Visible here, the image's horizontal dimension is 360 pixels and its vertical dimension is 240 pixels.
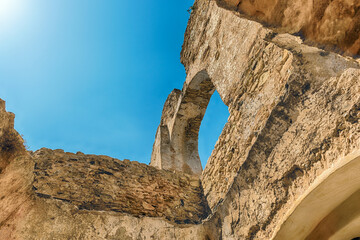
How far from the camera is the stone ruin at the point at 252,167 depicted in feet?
5.70

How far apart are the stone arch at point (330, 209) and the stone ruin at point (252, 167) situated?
0.01 m

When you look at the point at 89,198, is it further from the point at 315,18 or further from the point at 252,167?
the point at 315,18

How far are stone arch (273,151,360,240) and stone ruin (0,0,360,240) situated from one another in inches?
0.4

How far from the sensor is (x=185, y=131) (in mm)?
6348

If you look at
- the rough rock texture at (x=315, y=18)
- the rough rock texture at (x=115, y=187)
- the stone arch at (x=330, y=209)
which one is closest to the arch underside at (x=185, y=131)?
the rough rock texture at (x=115, y=187)

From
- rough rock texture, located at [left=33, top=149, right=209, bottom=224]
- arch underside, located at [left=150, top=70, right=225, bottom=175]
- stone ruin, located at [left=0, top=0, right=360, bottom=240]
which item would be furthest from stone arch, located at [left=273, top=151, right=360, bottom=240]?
arch underside, located at [left=150, top=70, right=225, bottom=175]

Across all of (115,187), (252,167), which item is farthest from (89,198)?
(252,167)

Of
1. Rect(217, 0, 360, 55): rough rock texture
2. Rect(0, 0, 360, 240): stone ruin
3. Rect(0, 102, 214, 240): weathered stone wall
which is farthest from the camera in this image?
Rect(0, 102, 214, 240): weathered stone wall

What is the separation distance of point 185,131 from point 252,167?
375 cm

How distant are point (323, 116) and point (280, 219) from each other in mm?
945

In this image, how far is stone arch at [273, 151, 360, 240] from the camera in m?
1.92

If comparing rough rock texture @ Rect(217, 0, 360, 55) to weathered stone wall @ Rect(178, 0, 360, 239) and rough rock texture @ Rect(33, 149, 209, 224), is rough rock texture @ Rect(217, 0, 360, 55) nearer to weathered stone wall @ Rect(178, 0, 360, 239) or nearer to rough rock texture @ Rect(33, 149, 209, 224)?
weathered stone wall @ Rect(178, 0, 360, 239)

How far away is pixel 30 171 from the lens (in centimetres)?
217

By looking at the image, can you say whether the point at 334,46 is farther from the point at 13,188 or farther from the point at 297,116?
the point at 13,188
